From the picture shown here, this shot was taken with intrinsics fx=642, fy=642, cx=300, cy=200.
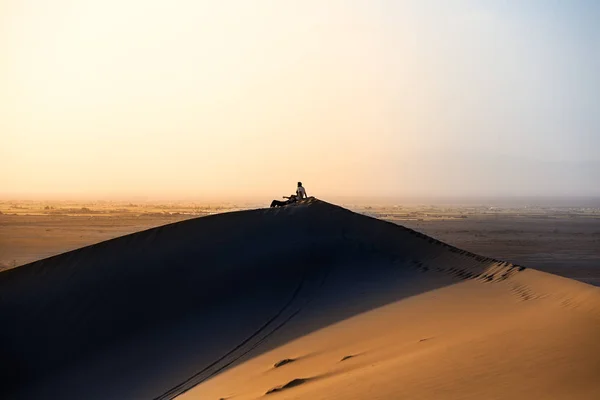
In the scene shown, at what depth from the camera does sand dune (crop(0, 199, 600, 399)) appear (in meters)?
6.57

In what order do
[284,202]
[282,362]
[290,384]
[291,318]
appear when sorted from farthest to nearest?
[284,202] < [291,318] < [282,362] < [290,384]

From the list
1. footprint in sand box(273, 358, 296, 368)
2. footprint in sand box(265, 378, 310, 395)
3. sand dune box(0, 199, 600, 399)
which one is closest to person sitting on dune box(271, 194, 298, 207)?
sand dune box(0, 199, 600, 399)

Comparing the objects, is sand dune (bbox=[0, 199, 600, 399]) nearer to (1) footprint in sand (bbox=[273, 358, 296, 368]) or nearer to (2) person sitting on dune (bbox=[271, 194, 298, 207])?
(1) footprint in sand (bbox=[273, 358, 296, 368])

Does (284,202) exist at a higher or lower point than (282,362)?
higher

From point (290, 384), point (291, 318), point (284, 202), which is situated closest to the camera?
point (290, 384)

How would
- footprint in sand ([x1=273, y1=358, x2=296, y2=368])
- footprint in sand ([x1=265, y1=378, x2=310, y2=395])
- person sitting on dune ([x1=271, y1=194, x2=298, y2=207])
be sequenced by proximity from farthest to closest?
1. person sitting on dune ([x1=271, y1=194, x2=298, y2=207])
2. footprint in sand ([x1=273, y1=358, x2=296, y2=368])
3. footprint in sand ([x1=265, y1=378, x2=310, y2=395])

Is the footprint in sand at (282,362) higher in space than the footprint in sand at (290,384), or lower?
lower

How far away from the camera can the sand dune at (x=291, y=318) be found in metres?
6.57

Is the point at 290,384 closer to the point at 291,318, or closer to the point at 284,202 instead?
the point at 291,318

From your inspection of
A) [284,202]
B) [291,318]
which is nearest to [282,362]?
[291,318]

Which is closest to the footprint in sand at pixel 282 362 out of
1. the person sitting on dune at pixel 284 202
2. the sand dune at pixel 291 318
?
the sand dune at pixel 291 318

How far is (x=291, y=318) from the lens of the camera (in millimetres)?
11492

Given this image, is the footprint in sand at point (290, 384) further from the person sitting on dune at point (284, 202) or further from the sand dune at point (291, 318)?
the person sitting on dune at point (284, 202)

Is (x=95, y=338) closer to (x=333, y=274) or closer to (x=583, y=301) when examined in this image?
(x=333, y=274)
